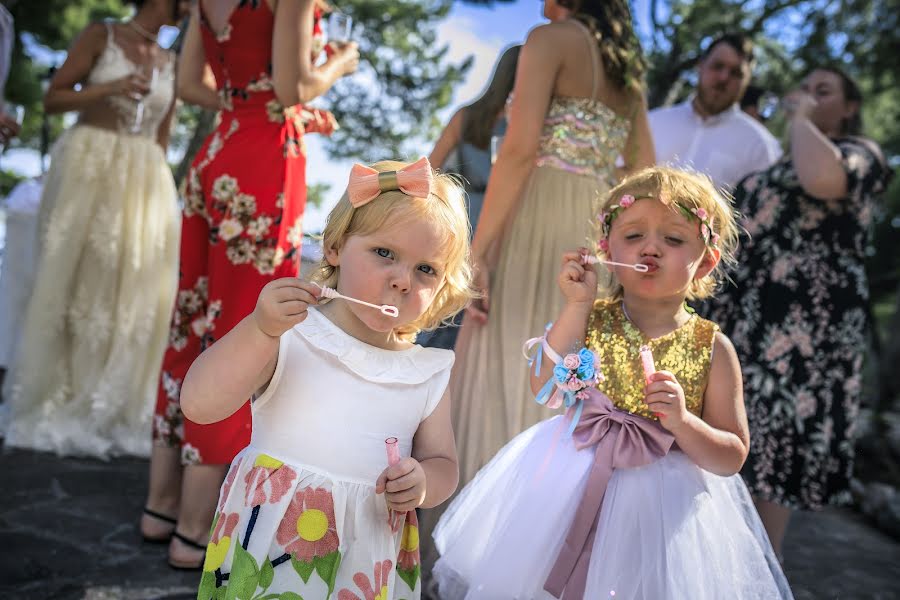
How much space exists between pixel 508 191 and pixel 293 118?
0.82m

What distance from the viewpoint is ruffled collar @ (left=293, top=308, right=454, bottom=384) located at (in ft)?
5.36

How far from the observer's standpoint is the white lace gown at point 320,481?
1526 millimetres

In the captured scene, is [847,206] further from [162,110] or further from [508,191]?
[162,110]

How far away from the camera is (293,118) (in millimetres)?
2773

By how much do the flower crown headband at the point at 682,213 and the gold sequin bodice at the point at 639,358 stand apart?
8.1 inches

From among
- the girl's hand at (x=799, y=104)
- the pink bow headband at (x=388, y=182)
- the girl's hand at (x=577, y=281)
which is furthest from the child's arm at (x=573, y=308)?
the girl's hand at (x=799, y=104)

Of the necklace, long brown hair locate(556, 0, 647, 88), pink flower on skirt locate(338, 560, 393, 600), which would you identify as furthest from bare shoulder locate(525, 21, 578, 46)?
the necklace

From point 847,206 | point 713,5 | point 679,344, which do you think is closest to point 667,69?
point 713,5

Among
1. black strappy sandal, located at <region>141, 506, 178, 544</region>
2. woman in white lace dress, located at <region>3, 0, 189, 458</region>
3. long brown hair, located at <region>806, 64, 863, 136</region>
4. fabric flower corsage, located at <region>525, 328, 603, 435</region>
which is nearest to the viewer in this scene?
fabric flower corsage, located at <region>525, 328, 603, 435</region>

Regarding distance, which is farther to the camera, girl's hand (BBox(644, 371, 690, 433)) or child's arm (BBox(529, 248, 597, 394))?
child's arm (BBox(529, 248, 597, 394))

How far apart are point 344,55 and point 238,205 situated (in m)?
0.71

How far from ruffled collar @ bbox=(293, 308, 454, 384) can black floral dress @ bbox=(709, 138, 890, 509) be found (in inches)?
82.3

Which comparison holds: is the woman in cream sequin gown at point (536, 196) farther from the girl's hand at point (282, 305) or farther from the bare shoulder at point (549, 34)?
the girl's hand at point (282, 305)

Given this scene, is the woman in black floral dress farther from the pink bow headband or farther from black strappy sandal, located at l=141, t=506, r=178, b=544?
black strappy sandal, located at l=141, t=506, r=178, b=544
